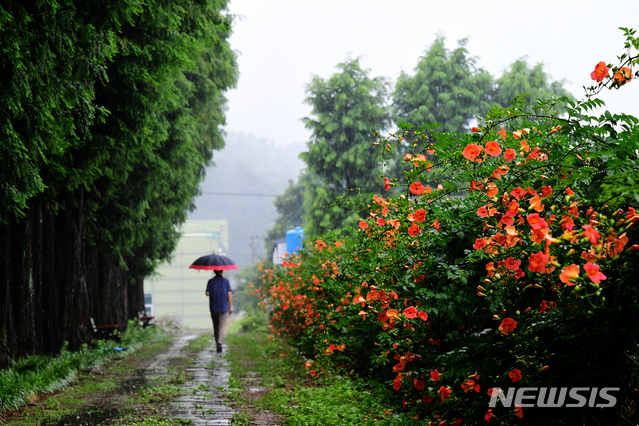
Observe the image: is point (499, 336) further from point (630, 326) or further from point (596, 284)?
point (596, 284)

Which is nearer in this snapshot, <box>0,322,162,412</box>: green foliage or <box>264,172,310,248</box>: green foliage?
<box>0,322,162,412</box>: green foliage

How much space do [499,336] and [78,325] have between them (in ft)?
31.0

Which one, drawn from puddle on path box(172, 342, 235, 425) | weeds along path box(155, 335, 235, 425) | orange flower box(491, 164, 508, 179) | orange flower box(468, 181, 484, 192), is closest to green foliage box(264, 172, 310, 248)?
weeds along path box(155, 335, 235, 425)

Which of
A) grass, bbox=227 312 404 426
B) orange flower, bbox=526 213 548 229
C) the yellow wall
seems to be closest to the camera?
orange flower, bbox=526 213 548 229

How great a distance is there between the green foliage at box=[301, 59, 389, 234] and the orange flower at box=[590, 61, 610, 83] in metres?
24.2

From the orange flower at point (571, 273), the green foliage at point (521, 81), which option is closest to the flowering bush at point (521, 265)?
the orange flower at point (571, 273)

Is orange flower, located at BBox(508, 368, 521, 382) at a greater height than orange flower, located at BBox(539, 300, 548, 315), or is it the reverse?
orange flower, located at BBox(539, 300, 548, 315)

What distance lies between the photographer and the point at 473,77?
1132 inches

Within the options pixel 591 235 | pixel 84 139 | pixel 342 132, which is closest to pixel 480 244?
pixel 591 235

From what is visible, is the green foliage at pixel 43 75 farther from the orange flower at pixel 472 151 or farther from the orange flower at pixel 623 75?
the orange flower at pixel 623 75

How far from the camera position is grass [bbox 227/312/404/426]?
212 inches

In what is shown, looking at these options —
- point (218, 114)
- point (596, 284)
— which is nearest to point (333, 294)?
point (596, 284)

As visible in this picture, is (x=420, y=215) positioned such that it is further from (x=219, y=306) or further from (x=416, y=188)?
(x=219, y=306)

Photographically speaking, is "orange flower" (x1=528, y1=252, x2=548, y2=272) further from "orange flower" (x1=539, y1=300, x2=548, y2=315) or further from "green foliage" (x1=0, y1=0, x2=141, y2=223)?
"green foliage" (x1=0, y1=0, x2=141, y2=223)
